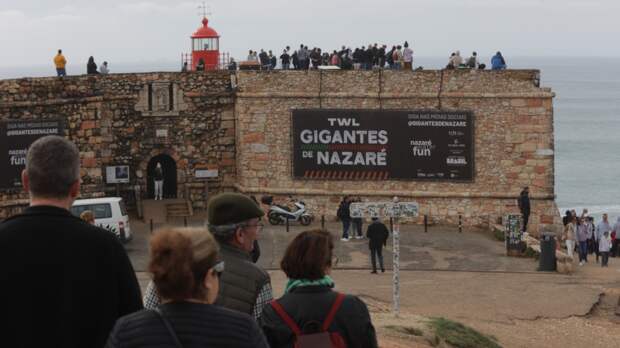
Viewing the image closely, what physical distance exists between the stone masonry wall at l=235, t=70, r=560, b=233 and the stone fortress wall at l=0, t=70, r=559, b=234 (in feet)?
0.08

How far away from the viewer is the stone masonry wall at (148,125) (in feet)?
98.0

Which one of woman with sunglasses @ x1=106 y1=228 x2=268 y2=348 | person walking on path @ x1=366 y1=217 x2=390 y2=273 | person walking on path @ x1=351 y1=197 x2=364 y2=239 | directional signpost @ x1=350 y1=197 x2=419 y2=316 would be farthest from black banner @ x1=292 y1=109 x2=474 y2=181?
woman with sunglasses @ x1=106 y1=228 x2=268 y2=348

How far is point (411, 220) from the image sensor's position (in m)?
29.2

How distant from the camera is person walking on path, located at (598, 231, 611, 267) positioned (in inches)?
1022

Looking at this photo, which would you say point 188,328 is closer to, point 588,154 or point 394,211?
point 394,211

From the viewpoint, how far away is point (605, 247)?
2594cm

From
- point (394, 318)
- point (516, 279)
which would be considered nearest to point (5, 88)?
point (516, 279)

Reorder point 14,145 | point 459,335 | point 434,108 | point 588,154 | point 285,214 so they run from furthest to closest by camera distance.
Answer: point 588,154 → point 434,108 → point 14,145 → point 285,214 → point 459,335

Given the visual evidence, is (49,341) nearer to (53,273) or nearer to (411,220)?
(53,273)

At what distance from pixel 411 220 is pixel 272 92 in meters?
4.68

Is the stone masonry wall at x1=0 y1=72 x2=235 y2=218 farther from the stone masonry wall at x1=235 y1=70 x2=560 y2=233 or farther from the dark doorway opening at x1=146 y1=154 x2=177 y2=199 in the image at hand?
the stone masonry wall at x1=235 y1=70 x2=560 y2=233

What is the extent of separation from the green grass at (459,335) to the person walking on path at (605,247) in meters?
10.3

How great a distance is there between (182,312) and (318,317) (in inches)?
63.1

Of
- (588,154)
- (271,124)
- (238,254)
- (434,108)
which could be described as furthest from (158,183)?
(588,154)
